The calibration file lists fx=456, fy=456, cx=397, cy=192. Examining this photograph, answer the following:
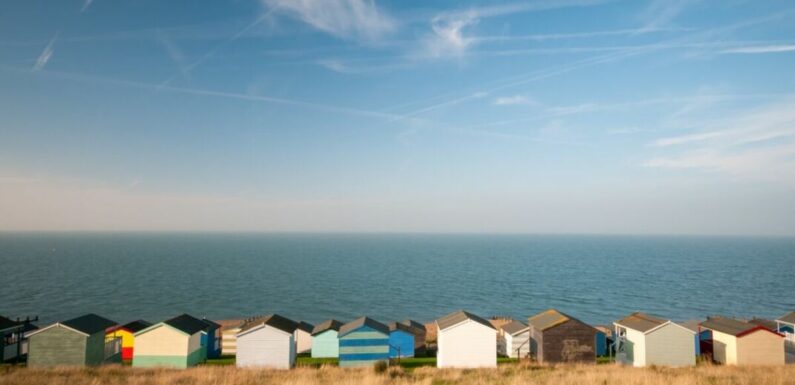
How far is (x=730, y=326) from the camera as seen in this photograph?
1319 inches

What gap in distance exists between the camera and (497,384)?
2203 centimetres

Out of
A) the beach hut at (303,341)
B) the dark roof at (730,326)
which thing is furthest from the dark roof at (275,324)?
the dark roof at (730,326)

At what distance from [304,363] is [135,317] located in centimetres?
4836

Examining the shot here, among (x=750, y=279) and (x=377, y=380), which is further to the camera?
(x=750, y=279)

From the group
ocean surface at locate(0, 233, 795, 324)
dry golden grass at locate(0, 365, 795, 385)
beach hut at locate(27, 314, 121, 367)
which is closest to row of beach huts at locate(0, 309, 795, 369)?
Result: beach hut at locate(27, 314, 121, 367)

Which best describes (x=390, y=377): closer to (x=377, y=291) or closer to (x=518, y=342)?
(x=518, y=342)

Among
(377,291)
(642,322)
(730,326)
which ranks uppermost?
(642,322)

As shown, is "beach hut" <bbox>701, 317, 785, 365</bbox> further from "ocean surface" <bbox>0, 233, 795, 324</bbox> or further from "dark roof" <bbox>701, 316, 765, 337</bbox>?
"ocean surface" <bbox>0, 233, 795, 324</bbox>

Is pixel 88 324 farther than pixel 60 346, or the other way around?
pixel 88 324

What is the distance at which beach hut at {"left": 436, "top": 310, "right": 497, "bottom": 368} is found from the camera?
31.9 meters

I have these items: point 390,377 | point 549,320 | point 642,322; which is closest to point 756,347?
point 642,322

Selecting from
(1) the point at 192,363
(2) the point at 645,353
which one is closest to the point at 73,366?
(1) the point at 192,363

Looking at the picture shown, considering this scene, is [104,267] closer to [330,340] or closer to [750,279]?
[330,340]

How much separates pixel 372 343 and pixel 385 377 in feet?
25.3
